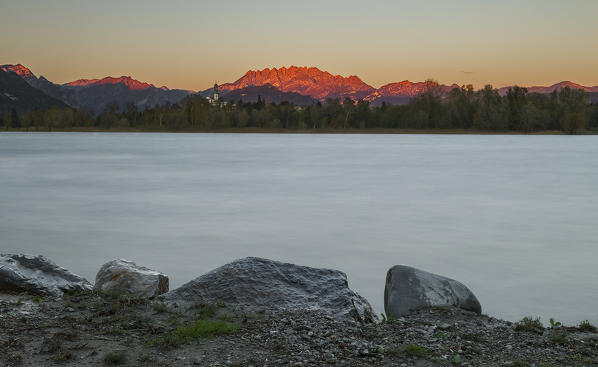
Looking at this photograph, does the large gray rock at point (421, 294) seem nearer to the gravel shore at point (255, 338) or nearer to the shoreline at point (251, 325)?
the shoreline at point (251, 325)

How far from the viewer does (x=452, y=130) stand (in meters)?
157

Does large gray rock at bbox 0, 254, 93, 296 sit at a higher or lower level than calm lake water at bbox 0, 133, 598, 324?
higher

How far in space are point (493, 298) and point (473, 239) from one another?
5068 mm

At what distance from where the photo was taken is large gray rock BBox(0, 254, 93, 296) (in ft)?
25.8

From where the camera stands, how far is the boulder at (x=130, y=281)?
318 inches

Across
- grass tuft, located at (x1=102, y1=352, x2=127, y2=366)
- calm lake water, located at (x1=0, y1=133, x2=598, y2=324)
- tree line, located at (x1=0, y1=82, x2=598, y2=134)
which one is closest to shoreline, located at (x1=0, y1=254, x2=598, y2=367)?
grass tuft, located at (x1=102, y1=352, x2=127, y2=366)

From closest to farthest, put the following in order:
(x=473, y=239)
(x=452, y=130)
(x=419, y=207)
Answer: (x=473, y=239)
(x=419, y=207)
(x=452, y=130)

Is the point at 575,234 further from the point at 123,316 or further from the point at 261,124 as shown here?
the point at 261,124

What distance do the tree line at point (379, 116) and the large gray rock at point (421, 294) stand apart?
147 metres

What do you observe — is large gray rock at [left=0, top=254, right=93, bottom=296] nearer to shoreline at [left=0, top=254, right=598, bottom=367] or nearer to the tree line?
shoreline at [left=0, top=254, right=598, bottom=367]

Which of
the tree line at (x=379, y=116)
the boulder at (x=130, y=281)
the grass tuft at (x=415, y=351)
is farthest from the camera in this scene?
the tree line at (x=379, y=116)

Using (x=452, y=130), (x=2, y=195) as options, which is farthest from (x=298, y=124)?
(x=2, y=195)

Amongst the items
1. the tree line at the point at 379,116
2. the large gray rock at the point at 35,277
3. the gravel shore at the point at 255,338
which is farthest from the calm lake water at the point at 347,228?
the tree line at the point at 379,116

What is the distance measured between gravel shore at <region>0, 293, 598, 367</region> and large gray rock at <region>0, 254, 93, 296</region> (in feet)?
2.25
